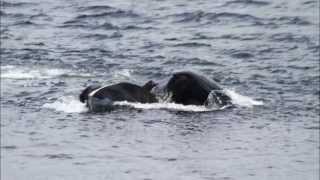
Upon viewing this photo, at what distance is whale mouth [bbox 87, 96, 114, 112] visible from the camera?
52.2 ft

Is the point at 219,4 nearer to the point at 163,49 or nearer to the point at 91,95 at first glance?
the point at 163,49

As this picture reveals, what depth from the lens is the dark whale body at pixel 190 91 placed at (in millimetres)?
16344

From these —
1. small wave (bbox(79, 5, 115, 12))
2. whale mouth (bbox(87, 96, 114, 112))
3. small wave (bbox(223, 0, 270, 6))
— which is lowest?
small wave (bbox(79, 5, 115, 12))

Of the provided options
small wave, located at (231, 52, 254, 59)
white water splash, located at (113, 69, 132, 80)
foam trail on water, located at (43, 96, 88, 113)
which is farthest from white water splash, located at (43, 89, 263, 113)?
small wave, located at (231, 52, 254, 59)

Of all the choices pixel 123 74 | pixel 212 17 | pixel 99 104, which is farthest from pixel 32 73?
pixel 212 17

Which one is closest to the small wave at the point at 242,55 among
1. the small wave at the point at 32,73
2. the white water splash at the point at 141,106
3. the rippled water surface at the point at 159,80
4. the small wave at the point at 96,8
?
the rippled water surface at the point at 159,80

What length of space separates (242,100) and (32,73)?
4.70 metres

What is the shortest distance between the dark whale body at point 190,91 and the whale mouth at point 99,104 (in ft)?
3.44

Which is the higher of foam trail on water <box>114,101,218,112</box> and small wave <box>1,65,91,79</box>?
foam trail on water <box>114,101,218,112</box>

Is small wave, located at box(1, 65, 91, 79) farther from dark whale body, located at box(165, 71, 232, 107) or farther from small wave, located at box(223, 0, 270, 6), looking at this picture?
small wave, located at box(223, 0, 270, 6)

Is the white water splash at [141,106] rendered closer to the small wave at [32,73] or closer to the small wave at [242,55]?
the small wave at [32,73]

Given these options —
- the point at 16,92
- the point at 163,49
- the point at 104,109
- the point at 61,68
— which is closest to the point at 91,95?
the point at 104,109

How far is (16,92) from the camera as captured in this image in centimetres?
1759

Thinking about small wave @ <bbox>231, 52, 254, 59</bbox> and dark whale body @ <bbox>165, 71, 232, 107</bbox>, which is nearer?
dark whale body @ <bbox>165, 71, 232, 107</bbox>
